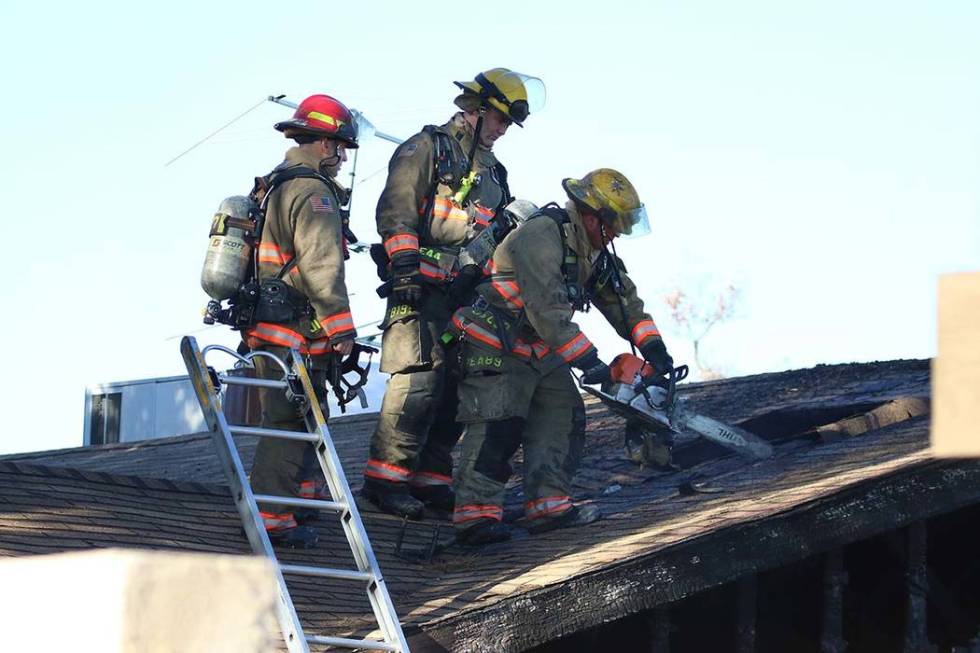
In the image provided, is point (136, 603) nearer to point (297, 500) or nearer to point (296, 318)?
point (297, 500)

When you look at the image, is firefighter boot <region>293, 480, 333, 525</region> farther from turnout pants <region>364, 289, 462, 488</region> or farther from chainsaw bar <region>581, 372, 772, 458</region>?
chainsaw bar <region>581, 372, 772, 458</region>

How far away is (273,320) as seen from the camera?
6.95 m

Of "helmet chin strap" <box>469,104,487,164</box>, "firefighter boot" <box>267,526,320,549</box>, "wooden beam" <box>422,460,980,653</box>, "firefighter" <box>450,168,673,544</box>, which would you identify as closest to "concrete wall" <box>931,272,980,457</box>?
"wooden beam" <box>422,460,980,653</box>

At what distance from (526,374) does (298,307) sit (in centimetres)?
115

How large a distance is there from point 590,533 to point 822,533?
142cm

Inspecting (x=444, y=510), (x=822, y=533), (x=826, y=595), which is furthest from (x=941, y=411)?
(x=444, y=510)

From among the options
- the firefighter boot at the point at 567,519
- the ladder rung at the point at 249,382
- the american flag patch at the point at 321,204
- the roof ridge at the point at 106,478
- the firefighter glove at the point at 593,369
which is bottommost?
the firefighter boot at the point at 567,519

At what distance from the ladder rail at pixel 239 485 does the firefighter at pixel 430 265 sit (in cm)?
157

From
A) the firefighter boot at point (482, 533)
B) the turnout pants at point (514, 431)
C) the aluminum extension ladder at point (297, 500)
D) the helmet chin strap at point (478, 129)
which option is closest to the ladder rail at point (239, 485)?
the aluminum extension ladder at point (297, 500)

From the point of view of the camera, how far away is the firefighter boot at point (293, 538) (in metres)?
6.79

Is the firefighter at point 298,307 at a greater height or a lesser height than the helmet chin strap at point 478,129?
lesser

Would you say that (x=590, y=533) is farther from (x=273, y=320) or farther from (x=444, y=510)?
(x=273, y=320)

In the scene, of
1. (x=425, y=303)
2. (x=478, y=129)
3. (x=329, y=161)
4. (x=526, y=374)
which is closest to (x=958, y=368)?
(x=526, y=374)

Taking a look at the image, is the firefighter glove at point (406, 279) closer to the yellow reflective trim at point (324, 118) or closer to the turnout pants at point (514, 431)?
the turnout pants at point (514, 431)
